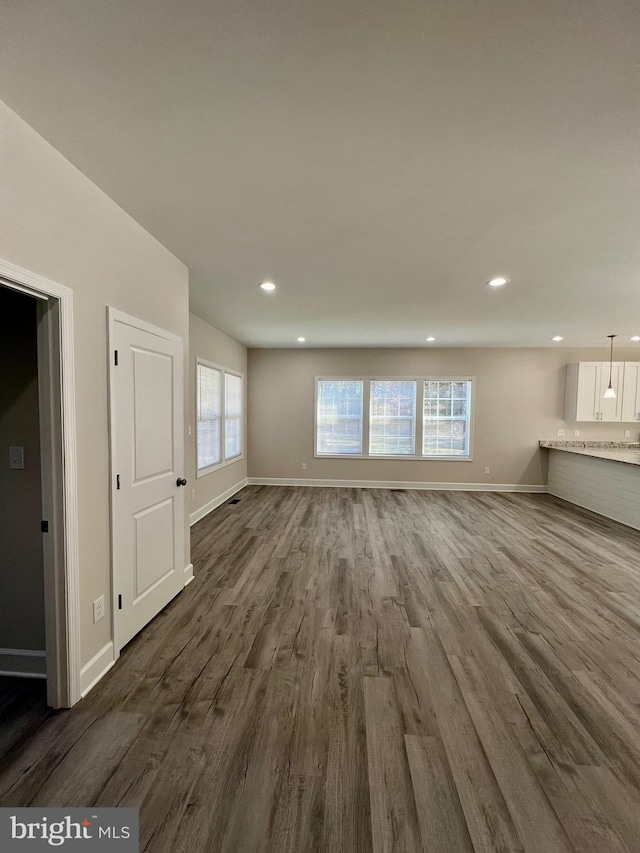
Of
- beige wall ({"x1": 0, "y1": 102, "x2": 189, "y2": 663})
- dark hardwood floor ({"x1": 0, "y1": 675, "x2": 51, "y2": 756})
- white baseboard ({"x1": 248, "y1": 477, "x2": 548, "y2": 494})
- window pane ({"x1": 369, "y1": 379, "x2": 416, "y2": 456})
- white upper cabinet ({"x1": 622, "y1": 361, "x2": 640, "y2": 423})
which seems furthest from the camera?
window pane ({"x1": 369, "y1": 379, "x2": 416, "y2": 456})

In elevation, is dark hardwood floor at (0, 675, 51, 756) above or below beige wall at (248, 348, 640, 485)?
below

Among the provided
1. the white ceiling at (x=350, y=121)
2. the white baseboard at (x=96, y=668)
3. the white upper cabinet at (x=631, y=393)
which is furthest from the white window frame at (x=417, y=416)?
the white baseboard at (x=96, y=668)

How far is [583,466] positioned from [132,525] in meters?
6.41

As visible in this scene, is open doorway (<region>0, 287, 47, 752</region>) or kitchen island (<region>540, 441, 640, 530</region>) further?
kitchen island (<region>540, 441, 640, 530</region>)

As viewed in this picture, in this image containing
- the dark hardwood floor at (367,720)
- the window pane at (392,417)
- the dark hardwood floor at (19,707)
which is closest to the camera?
the dark hardwood floor at (367,720)

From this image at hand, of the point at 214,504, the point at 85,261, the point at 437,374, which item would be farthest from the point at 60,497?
the point at 437,374

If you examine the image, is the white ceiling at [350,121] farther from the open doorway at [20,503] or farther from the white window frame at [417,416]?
the white window frame at [417,416]

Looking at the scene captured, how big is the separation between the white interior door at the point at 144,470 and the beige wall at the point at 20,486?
1.23 feet

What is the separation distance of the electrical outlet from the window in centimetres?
288

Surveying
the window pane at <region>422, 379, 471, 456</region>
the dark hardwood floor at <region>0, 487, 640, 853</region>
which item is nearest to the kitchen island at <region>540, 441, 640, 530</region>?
the window pane at <region>422, 379, 471, 456</region>

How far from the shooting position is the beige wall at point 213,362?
4.54 m

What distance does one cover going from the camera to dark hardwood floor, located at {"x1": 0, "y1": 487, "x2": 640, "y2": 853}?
129 cm

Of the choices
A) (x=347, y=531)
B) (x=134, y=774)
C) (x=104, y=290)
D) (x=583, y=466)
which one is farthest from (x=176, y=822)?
(x=583, y=466)

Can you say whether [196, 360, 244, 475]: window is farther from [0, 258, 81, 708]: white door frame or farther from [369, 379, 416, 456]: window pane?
[0, 258, 81, 708]: white door frame
